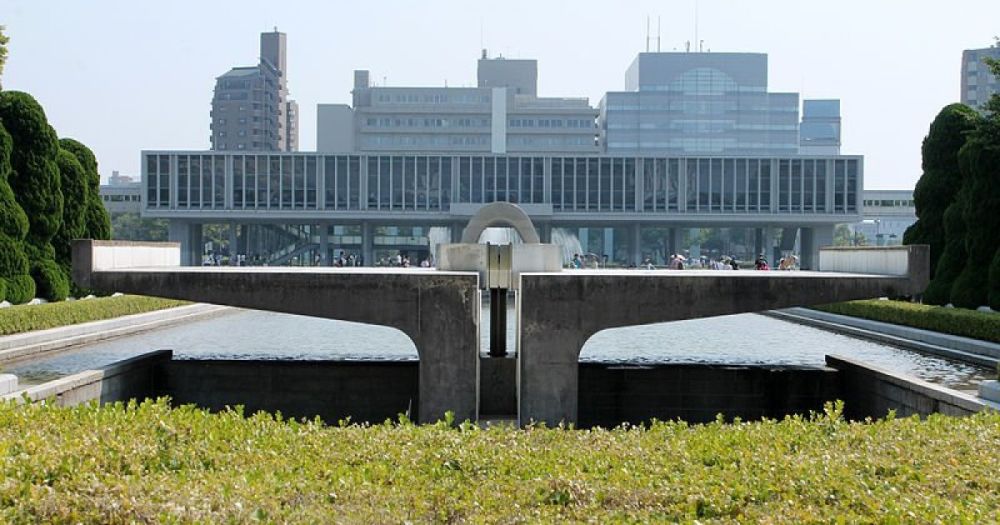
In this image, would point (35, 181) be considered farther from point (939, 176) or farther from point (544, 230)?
point (544, 230)

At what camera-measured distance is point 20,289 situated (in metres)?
31.3

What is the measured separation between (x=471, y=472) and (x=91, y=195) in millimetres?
36527

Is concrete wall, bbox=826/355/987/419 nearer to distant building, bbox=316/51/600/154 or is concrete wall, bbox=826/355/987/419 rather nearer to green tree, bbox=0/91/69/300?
green tree, bbox=0/91/69/300

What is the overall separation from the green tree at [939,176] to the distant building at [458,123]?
95705mm

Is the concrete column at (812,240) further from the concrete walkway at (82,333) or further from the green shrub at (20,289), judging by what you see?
the green shrub at (20,289)

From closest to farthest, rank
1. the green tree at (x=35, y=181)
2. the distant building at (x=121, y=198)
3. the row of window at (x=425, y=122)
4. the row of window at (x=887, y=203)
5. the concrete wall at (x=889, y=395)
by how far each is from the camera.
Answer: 1. the concrete wall at (x=889, y=395)
2. the green tree at (x=35, y=181)
3. the distant building at (x=121, y=198)
4. the row of window at (x=887, y=203)
5. the row of window at (x=425, y=122)

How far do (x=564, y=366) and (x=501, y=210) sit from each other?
32.3 ft

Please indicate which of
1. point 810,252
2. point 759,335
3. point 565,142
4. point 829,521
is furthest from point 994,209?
point 565,142

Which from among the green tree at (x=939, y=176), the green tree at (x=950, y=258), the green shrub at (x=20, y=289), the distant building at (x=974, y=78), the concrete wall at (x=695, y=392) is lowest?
the concrete wall at (x=695, y=392)

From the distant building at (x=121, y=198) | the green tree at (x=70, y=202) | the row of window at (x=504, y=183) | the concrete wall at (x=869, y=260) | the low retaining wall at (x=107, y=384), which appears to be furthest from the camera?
the distant building at (x=121, y=198)

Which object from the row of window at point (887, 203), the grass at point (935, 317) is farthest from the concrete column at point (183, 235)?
the row of window at point (887, 203)

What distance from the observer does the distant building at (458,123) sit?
444 feet

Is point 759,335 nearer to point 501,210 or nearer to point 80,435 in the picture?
point 501,210

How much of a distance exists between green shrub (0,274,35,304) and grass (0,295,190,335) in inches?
41.0
